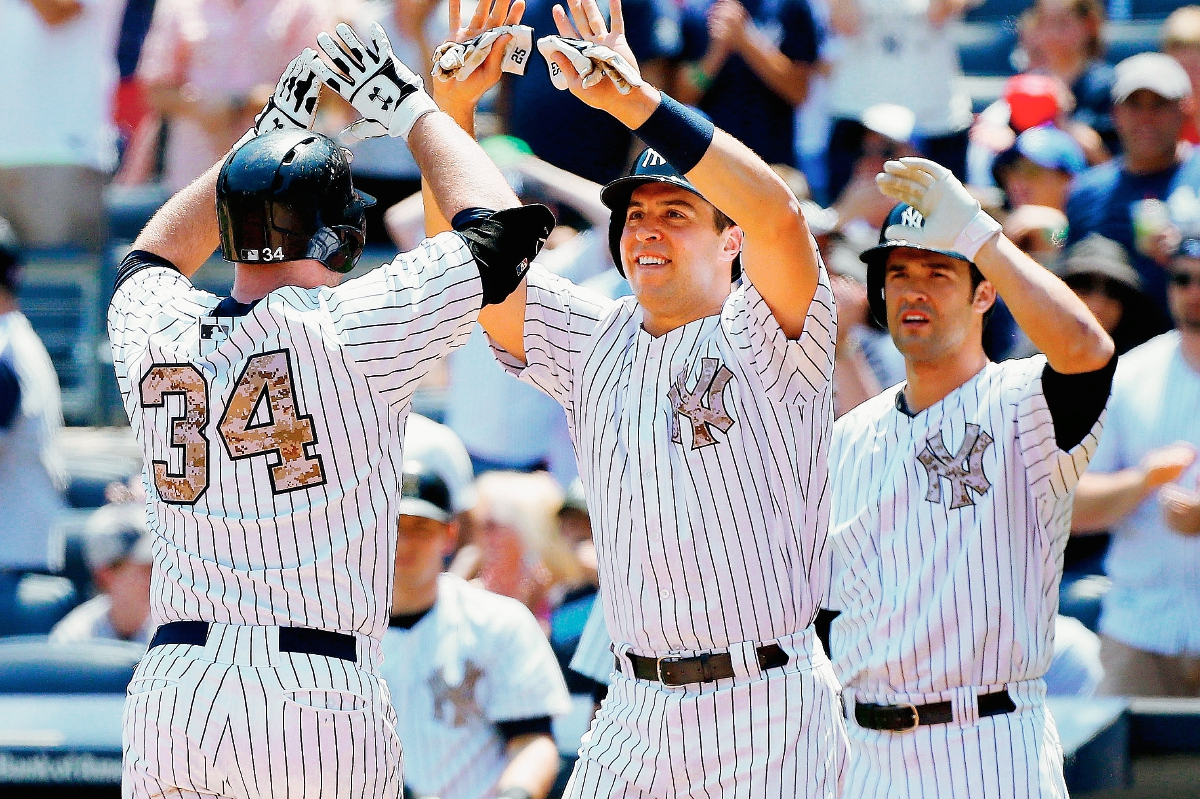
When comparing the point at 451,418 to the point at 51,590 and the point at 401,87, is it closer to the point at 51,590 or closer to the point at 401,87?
the point at 51,590

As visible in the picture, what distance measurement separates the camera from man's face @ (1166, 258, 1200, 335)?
473 cm

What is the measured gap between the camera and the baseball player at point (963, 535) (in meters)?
3.24

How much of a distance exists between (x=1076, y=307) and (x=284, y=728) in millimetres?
1662

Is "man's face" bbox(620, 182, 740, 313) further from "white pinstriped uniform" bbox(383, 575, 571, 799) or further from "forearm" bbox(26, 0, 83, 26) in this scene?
"forearm" bbox(26, 0, 83, 26)

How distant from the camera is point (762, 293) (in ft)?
9.82

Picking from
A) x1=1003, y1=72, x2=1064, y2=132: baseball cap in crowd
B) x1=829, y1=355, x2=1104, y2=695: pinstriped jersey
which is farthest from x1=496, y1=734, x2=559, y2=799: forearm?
x1=1003, y1=72, x2=1064, y2=132: baseball cap in crowd

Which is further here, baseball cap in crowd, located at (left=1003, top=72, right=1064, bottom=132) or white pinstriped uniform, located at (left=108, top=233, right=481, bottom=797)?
baseball cap in crowd, located at (left=1003, top=72, right=1064, bottom=132)

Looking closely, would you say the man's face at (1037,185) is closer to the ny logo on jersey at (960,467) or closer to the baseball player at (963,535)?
the baseball player at (963,535)

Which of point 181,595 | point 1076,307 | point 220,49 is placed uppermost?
point 220,49

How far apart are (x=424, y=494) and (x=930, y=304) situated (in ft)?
4.24

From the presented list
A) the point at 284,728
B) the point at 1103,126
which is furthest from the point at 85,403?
the point at 284,728

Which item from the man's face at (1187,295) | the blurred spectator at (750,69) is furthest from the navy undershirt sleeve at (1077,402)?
the blurred spectator at (750,69)

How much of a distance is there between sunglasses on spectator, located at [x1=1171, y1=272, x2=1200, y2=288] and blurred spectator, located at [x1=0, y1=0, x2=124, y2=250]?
451 centimetres

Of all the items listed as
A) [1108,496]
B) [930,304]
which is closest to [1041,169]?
[1108,496]
